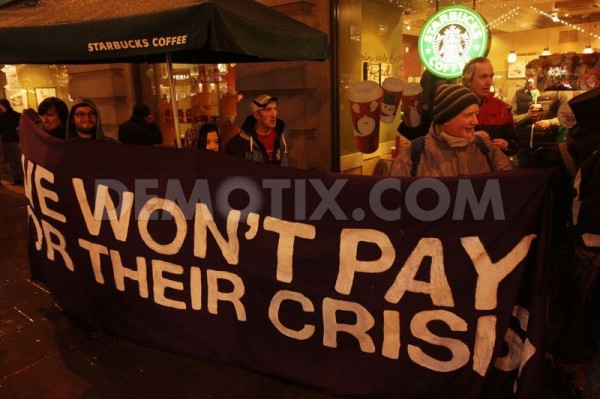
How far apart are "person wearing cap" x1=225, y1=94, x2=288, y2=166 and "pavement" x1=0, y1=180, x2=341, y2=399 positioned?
2024mm

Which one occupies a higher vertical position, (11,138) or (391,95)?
(391,95)

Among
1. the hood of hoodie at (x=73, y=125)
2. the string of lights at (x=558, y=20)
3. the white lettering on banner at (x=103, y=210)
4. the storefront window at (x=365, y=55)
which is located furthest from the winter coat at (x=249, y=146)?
the string of lights at (x=558, y=20)

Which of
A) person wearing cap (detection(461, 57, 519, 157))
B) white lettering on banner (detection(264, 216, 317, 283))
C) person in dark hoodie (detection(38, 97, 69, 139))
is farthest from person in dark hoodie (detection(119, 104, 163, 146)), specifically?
person wearing cap (detection(461, 57, 519, 157))

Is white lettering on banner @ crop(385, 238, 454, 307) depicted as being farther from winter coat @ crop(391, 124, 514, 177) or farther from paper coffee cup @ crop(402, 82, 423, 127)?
paper coffee cup @ crop(402, 82, 423, 127)

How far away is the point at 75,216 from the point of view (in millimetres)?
3615

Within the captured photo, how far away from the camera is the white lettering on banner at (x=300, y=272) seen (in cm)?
254

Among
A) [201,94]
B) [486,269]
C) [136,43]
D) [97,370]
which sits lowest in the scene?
[97,370]

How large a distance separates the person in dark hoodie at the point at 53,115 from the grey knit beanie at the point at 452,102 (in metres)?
4.01

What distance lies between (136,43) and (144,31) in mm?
117

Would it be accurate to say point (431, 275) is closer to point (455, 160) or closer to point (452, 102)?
point (455, 160)

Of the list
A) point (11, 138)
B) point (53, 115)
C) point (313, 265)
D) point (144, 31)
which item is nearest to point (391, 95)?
point (144, 31)

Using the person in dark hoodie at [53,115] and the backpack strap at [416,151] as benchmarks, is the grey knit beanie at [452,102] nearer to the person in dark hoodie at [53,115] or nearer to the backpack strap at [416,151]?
the backpack strap at [416,151]

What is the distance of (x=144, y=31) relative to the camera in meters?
3.26

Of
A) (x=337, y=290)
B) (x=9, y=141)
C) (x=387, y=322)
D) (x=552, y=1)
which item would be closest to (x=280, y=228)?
(x=337, y=290)
